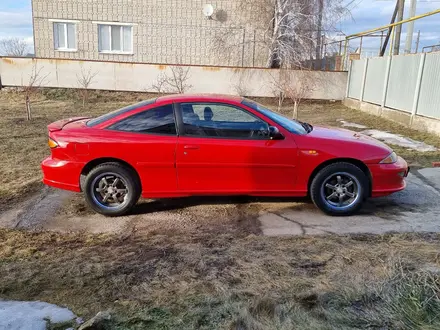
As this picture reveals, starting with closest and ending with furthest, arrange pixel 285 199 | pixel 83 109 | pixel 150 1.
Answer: pixel 285 199 < pixel 83 109 < pixel 150 1

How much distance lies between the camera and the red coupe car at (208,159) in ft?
15.7

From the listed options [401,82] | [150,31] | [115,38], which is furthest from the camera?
[115,38]

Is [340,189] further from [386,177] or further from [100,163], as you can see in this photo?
[100,163]

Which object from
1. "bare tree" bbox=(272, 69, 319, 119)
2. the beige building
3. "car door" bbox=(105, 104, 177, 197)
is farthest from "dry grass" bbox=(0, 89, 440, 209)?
the beige building

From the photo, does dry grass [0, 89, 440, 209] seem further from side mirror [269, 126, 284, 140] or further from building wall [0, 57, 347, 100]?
side mirror [269, 126, 284, 140]

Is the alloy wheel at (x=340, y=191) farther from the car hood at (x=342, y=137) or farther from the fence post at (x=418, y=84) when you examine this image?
the fence post at (x=418, y=84)

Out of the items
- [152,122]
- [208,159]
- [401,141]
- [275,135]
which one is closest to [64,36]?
[401,141]

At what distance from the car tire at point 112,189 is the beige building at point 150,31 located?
681 inches

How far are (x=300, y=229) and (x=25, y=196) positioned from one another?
3.94 m

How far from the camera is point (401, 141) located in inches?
379

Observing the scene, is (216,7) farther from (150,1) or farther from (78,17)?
(78,17)

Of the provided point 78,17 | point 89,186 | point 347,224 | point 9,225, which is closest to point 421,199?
point 347,224

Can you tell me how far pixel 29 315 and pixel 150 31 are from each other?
20.7 metres

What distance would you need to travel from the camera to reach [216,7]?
21156mm
